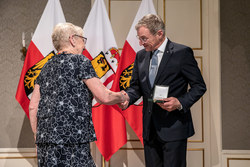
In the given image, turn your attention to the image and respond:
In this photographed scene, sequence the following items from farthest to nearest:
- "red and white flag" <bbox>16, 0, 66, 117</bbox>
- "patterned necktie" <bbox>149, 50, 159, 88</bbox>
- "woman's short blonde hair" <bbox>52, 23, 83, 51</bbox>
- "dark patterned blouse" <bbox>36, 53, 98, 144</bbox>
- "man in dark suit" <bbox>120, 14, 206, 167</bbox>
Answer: "red and white flag" <bbox>16, 0, 66, 117</bbox> < "patterned necktie" <bbox>149, 50, 159, 88</bbox> < "man in dark suit" <bbox>120, 14, 206, 167</bbox> < "woman's short blonde hair" <bbox>52, 23, 83, 51</bbox> < "dark patterned blouse" <bbox>36, 53, 98, 144</bbox>

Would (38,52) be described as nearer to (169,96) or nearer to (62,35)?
(62,35)

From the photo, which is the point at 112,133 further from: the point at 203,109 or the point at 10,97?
the point at 10,97

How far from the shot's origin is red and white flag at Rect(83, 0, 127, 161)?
3.29m

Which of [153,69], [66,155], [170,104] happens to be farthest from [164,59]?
[66,155]

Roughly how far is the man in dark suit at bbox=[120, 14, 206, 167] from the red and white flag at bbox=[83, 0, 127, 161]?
3.36ft

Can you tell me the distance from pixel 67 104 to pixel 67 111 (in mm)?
45

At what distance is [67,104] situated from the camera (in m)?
1.83

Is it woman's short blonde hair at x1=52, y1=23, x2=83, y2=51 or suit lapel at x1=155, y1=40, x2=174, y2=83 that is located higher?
woman's short blonde hair at x1=52, y1=23, x2=83, y2=51

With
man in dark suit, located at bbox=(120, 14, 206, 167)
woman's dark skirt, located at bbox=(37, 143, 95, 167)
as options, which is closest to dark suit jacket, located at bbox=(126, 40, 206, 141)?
man in dark suit, located at bbox=(120, 14, 206, 167)

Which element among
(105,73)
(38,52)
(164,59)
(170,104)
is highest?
(38,52)

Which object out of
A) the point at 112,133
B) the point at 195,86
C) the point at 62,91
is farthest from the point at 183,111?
the point at 112,133

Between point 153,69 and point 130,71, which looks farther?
point 130,71

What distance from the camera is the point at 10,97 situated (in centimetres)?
365

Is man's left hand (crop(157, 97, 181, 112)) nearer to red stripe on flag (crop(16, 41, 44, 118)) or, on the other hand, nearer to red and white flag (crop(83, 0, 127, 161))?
red and white flag (crop(83, 0, 127, 161))
